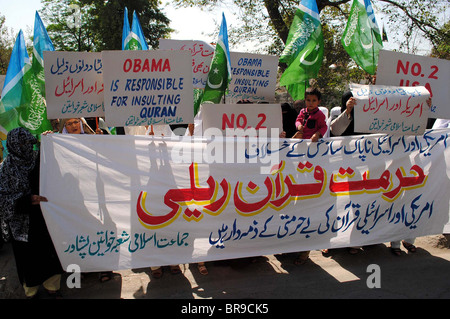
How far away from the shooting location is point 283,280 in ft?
12.1

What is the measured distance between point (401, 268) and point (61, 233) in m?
3.51

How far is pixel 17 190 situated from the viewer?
306 centimetres

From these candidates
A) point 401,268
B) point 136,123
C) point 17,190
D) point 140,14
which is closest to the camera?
point 17,190

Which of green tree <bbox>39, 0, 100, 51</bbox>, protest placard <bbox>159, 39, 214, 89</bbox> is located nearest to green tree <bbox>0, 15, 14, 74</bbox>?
green tree <bbox>39, 0, 100, 51</bbox>

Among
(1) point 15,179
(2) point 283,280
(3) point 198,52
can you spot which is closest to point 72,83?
(1) point 15,179

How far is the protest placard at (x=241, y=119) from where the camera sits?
3.57m

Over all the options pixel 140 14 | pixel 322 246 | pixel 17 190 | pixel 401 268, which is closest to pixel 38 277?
pixel 17 190

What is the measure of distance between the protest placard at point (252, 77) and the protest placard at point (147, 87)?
5.58ft

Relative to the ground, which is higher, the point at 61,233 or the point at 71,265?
the point at 61,233

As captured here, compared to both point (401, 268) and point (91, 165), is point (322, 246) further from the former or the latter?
point (91, 165)

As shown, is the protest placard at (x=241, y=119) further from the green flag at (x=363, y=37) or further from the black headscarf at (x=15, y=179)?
the black headscarf at (x=15, y=179)

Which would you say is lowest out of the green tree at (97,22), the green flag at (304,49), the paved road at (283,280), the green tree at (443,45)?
the paved road at (283,280)

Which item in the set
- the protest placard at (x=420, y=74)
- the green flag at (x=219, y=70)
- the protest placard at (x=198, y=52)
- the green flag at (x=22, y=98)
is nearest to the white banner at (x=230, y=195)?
the protest placard at (x=420, y=74)

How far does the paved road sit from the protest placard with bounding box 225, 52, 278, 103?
2.27 metres
